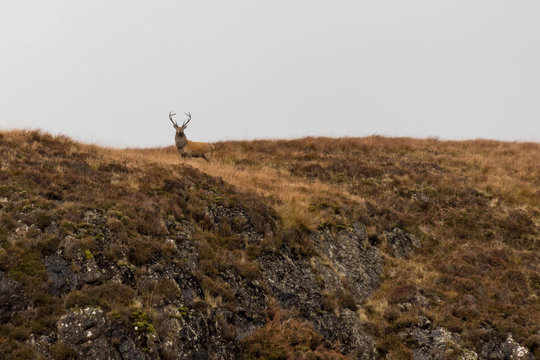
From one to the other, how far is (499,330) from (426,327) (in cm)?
200

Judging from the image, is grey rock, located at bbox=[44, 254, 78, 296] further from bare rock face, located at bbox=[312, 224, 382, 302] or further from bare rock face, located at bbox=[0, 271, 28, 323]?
bare rock face, located at bbox=[312, 224, 382, 302]

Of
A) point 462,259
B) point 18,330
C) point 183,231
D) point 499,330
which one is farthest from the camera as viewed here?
point 462,259

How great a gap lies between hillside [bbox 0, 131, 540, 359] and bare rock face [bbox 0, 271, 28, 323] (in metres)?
0.03

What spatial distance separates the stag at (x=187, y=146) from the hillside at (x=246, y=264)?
4.98 metres

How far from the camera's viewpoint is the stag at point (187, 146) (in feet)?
85.6

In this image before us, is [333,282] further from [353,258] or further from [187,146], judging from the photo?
[187,146]

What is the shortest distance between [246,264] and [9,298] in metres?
6.33

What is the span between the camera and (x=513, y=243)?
1878cm

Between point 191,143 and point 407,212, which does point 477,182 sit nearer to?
point 407,212

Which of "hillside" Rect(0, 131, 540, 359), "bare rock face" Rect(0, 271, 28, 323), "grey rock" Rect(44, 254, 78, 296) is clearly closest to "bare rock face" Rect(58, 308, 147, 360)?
"hillside" Rect(0, 131, 540, 359)

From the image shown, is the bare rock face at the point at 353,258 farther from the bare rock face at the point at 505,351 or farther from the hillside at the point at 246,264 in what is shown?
the bare rock face at the point at 505,351

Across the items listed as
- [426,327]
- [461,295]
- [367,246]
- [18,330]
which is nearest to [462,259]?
[461,295]

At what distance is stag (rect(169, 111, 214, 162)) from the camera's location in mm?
26078

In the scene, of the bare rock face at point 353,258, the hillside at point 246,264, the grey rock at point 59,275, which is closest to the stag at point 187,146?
the hillside at point 246,264
